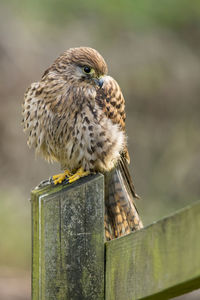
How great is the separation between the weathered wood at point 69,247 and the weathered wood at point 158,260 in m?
0.04

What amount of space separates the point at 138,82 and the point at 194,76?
73cm

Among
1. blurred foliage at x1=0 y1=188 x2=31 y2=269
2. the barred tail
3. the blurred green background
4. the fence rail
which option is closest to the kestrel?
the barred tail

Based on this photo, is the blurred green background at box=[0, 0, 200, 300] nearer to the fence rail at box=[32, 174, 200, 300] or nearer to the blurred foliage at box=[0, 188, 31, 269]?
the blurred foliage at box=[0, 188, 31, 269]

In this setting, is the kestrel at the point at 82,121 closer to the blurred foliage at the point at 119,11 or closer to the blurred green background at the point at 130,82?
the blurred green background at the point at 130,82

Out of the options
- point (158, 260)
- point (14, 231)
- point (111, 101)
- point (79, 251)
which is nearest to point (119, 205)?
point (111, 101)

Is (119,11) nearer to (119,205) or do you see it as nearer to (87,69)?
(87,69)

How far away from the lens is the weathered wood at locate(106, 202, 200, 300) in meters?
1.57

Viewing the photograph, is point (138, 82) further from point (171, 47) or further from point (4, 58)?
point (4, 58)

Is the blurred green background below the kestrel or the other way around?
the other way around

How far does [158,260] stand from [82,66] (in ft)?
5.91

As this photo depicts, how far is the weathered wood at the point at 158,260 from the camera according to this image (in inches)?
61.7

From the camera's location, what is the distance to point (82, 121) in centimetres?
317

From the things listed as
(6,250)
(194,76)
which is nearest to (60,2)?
(194,76)

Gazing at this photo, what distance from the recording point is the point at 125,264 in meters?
1.87
